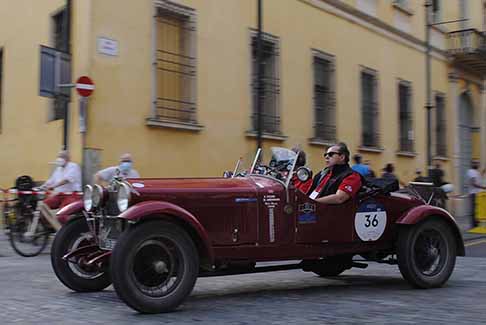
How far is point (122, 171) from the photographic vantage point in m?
11.2

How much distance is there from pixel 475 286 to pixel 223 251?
9.54 ft

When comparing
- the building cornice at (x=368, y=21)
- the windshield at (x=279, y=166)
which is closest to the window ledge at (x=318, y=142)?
the building cornice at (x=368, y=21)

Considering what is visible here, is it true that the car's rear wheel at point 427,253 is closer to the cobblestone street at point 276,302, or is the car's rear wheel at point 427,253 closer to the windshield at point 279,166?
the cobblestone street at point 276,302

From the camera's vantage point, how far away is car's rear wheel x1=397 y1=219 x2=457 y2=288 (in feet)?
21.8

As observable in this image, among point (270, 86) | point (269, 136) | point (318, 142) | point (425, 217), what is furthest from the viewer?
point (318, 142)

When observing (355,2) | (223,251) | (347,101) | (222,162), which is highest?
(355,2)

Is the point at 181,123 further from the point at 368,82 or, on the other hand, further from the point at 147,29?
the point at 368,82

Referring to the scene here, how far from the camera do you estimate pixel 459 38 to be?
78.4 feet

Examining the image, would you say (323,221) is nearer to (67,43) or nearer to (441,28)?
(67,43)

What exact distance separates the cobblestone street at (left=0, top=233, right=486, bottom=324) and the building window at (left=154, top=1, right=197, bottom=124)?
5.59 metres

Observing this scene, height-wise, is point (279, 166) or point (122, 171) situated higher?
point (122, 171)

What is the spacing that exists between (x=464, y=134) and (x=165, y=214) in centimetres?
2157

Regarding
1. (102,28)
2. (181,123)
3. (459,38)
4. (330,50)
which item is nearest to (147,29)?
(102,28)

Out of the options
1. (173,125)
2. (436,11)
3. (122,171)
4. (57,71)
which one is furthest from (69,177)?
(436,11)
